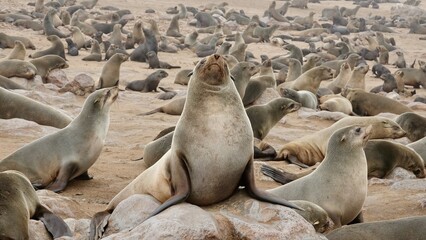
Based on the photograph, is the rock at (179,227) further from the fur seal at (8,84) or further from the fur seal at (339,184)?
the fur seal at (8,84)

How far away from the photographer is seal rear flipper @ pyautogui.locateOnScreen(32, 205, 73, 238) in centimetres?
489

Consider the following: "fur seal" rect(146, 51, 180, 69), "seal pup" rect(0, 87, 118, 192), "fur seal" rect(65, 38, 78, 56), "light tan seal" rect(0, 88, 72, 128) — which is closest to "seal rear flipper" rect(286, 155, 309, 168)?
"seal pup" rect(0, 87, 118, 192)

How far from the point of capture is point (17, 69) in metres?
12.5

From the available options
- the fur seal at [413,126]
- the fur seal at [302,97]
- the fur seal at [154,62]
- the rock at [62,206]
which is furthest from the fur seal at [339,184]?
the fur seal at [154,62]

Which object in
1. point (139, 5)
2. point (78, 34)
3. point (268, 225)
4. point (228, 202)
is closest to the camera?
point (268, 225)

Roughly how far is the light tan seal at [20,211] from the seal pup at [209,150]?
11.8 inches

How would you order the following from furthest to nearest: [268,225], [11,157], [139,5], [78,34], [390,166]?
[139,5] < [78,34] < [390,166] < [11,157] < [268,225]

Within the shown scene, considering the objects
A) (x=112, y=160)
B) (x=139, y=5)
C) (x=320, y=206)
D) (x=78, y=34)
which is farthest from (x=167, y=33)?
(x=320, y=206)

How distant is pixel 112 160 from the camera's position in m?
8.33

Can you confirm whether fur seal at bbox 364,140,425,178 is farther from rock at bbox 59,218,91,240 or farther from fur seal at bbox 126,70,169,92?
fur seal at bbox 126,70,169,92

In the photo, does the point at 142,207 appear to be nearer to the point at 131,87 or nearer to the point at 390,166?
the point at 390,166

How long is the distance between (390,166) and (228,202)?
360 centimetres

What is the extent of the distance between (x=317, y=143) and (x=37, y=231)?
4.55 m

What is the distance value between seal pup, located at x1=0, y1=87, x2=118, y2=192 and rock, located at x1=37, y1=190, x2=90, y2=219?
875mm
